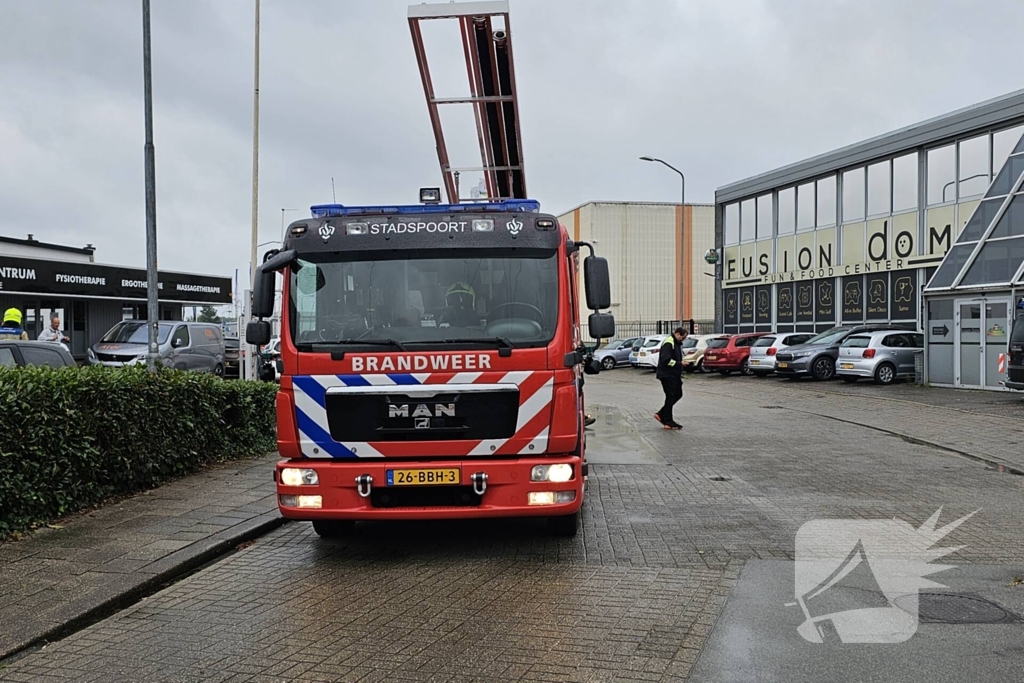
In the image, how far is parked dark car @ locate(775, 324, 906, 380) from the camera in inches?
1116

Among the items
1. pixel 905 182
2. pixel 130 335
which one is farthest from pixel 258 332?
pixel 905 182

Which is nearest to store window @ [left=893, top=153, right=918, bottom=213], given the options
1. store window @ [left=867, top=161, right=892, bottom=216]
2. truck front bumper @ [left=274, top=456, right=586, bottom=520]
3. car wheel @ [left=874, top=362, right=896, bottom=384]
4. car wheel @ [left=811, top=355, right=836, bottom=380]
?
store window @ [left=867, top=161, right=892, bottom=216]

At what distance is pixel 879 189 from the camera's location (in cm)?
3206

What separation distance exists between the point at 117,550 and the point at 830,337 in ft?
84.8

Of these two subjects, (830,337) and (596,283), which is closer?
(596,283)

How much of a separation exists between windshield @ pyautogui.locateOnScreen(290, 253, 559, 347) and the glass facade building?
61.0 ft

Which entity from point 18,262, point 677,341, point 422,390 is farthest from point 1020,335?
point 18,262

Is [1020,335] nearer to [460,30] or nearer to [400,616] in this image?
[460,30]

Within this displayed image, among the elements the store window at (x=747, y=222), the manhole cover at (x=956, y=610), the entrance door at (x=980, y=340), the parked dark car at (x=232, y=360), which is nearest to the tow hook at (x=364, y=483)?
the manhole cover at (x=956, y=610)

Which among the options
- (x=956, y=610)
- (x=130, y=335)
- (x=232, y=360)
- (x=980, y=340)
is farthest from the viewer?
(x=232, y=360)

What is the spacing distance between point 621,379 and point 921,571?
2838cm

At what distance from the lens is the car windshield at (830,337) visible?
28875mm

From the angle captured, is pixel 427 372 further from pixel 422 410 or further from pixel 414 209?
pixel 414 209

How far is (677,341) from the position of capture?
52.7 feet
